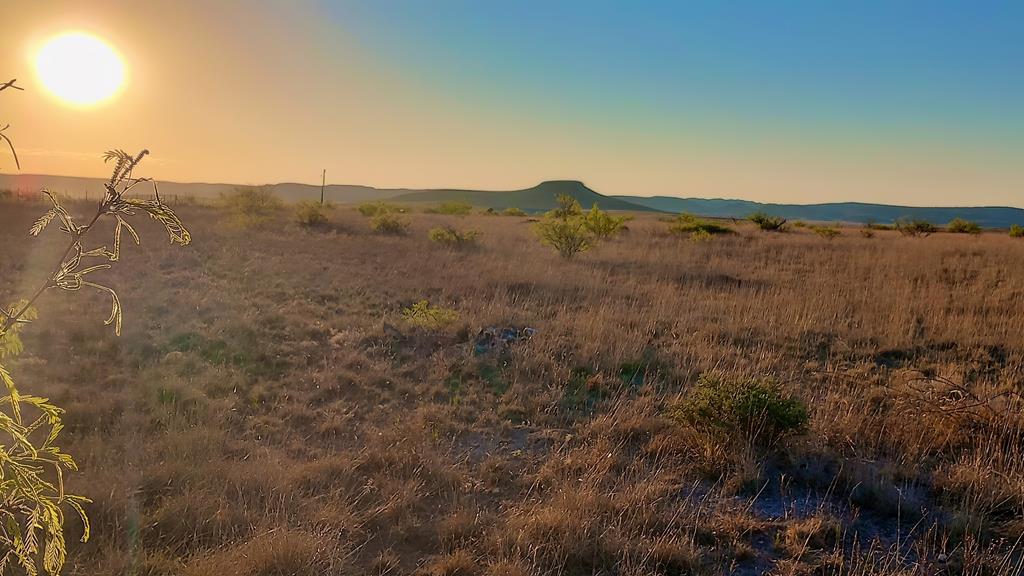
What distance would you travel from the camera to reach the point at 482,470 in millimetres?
3896

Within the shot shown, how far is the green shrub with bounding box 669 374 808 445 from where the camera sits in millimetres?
4051

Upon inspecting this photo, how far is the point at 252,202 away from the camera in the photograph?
2738 centimetres

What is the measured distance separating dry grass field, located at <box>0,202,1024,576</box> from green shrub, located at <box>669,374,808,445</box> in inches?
1.2

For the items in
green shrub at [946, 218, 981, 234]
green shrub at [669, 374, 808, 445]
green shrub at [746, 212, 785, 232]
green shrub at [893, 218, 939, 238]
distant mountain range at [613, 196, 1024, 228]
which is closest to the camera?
green shrub at [669, 374, 808, 445]

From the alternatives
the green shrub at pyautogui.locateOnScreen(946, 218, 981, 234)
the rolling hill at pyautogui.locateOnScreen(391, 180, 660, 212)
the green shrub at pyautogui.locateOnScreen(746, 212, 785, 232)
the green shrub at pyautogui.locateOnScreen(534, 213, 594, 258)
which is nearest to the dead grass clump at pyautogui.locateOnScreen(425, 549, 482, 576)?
the green shrub at pyautogui.locateOnScreen(534, 213, 594, 258)

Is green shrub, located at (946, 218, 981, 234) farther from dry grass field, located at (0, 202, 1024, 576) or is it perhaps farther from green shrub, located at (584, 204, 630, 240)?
dry grass field, located at (0, 202, 1024, 576)

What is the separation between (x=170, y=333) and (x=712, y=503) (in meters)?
6.12

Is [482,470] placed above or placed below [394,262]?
below

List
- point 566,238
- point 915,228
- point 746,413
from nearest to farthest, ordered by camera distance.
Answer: point 746,413, point 566,238, point 915,228

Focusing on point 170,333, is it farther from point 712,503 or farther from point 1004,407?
point 1004,407

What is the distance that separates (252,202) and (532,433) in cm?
2651

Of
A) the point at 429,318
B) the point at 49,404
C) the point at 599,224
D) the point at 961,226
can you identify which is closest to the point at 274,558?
the point at 49,404

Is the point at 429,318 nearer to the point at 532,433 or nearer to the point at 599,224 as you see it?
the point at 532,433

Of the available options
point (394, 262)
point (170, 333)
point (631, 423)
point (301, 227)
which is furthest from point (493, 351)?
point (301, 227)
